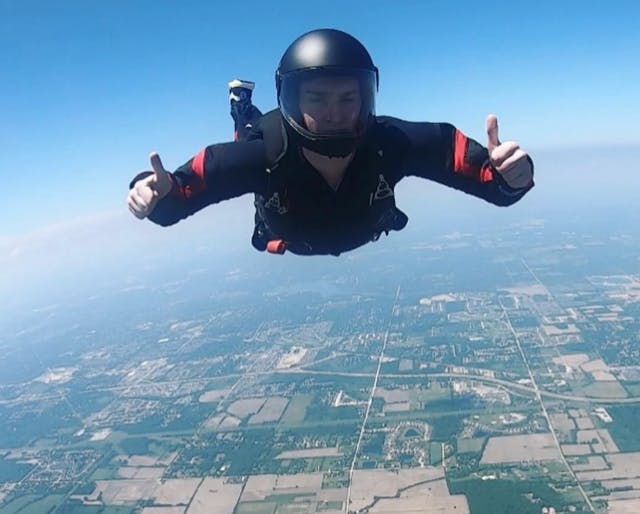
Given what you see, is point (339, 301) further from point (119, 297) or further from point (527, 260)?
point (119, 297)

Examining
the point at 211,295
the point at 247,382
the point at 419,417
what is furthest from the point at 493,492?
the point at 211,295

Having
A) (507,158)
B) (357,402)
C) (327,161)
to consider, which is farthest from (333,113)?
(357,402)

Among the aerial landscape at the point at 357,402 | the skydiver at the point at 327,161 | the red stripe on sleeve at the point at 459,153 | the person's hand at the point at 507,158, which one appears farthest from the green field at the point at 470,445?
the person's hand at the point at 507,158

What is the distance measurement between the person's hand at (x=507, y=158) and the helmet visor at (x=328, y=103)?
73 cm

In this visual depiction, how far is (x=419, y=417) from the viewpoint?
105ft

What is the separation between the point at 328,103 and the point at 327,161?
0.34m

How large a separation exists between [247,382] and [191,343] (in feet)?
58.3

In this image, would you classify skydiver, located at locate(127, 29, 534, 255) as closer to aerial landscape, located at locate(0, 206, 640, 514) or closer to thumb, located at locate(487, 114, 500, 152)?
thumb, located at locate(487, 114, 500, 152)

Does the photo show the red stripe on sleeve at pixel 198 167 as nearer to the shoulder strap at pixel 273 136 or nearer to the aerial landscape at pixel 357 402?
the shoulder strap at pixel 273 136

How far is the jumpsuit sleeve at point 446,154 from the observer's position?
10.6 ft

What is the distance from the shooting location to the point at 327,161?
308cm

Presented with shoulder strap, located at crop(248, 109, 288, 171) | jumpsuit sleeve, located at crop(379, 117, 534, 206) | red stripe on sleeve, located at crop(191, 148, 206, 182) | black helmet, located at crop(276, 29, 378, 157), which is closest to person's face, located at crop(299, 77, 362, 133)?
black helmet, located at crop(276, 29, 378, 157)

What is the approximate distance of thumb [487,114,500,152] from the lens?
2.71m

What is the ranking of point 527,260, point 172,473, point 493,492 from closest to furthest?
1. point 493,492
2. point 172,473
3. point 527,260
